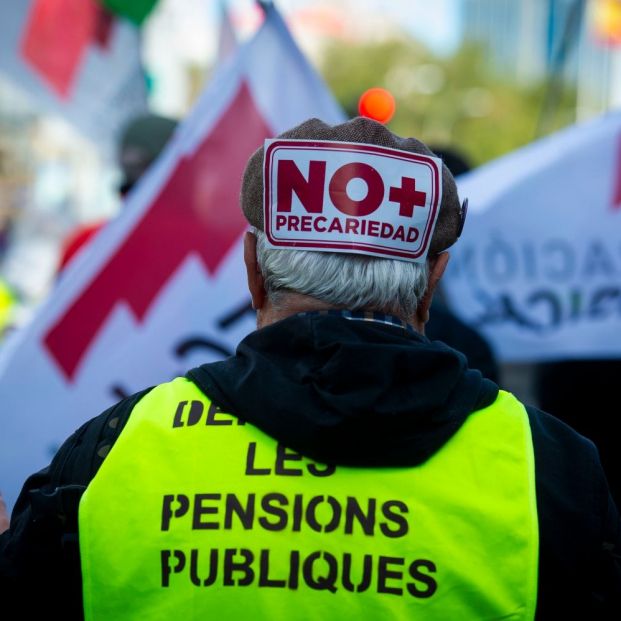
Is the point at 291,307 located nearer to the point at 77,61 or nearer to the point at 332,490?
the point at 332,490

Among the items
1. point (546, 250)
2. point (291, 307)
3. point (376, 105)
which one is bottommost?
point (291, 307)

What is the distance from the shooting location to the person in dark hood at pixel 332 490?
1540mm

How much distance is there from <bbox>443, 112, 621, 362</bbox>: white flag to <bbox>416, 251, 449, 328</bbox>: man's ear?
93.5 inches

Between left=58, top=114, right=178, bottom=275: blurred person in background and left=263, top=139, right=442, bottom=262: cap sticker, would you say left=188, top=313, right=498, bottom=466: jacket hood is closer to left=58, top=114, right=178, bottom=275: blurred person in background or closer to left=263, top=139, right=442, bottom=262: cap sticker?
left=263, top=139, right=442, bottom=262: cap sticker

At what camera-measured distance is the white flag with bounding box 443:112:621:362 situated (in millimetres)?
4043

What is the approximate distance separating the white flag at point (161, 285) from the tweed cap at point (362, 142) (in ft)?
5.25

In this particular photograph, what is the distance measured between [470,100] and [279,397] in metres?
52.3

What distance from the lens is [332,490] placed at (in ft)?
5.15

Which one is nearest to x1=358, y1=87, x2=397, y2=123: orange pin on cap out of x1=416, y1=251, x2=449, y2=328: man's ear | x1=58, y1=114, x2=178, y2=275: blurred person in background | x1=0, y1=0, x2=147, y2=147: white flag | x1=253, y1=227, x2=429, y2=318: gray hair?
x1=0, y1=0, x2=147, y2=147: white flag

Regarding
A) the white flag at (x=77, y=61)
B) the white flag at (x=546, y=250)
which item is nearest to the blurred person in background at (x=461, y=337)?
the white flag at (x=546, y=250)

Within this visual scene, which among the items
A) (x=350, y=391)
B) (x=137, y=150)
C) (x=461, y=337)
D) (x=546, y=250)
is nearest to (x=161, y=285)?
(x=461, y=337)

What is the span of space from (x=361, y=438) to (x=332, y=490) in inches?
3.6

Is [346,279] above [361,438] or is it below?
above

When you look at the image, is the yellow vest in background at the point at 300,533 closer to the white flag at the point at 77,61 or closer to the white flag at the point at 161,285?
the white flag at the point at 161,285
